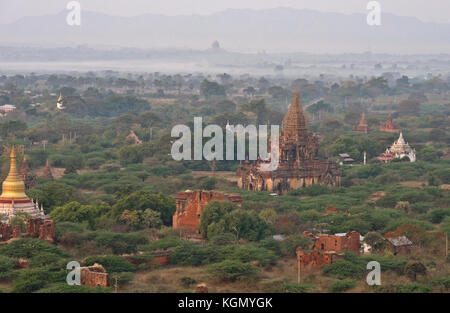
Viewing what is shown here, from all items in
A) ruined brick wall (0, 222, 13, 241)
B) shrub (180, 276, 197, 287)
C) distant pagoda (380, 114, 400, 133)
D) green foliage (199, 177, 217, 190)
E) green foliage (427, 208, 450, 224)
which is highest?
ruined brick wall (0, 222, 13, 241)

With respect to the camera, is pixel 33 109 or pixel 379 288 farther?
pixel 33 109

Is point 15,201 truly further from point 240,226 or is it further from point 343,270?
point 343,270

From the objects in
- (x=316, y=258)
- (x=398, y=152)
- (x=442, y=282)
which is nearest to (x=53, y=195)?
(x=316, y=258)

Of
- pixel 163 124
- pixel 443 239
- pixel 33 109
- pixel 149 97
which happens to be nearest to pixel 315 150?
pixel 443 239

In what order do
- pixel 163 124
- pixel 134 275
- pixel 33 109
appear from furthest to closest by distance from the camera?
pixel 33 109, pixel 163 124, pixel 134 275

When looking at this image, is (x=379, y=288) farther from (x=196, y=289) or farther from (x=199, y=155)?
(x=199, y=155)

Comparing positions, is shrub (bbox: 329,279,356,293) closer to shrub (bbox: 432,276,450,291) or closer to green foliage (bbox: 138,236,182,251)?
shrub (bbox: 432,276,450,291)

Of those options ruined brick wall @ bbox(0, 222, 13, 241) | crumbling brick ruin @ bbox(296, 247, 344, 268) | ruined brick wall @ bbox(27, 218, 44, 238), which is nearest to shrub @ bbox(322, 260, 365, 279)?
crumbling brick ruin @ bbox(296, 247, 344, 268)

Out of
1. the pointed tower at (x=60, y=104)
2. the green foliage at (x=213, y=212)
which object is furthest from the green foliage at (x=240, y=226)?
the pointed tower at (x=60, y=104)
